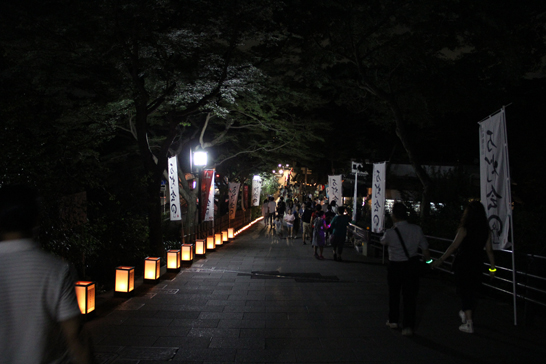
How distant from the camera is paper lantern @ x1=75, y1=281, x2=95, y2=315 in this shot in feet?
20.0

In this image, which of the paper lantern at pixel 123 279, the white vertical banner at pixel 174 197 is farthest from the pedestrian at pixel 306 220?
the paper lantern at pixel 123 279

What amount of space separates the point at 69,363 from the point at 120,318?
15.3 ft

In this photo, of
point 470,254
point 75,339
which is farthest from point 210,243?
point 75,339

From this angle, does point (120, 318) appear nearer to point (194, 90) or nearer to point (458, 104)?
point (194, 90)

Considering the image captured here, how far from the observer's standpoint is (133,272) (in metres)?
8.04

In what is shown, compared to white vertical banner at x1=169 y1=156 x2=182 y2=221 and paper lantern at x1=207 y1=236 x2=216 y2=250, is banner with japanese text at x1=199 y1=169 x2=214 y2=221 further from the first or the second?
white vertical banner at x1=169 y1=156 x2=182 y2=221

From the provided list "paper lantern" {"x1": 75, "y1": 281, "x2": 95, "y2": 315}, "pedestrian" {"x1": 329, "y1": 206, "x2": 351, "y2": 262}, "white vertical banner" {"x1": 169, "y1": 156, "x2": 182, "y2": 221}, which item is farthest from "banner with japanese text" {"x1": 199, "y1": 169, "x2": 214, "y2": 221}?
"paper lantern" {"x1": 75, "y1": 281, "x2": 95, "y2": 315}

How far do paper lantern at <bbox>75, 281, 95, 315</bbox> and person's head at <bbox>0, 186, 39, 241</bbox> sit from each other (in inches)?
169

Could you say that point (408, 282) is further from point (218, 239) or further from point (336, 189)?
point (336, 189)

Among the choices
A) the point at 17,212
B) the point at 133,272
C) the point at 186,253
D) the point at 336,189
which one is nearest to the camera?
the point at 17,212

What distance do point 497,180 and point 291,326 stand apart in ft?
12.8

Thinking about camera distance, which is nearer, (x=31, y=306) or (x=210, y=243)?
(x=31, y=306)

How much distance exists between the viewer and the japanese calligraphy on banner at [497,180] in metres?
6.35

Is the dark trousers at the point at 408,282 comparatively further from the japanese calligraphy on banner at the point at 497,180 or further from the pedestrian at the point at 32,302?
the pedestrian at the point at 32,302
